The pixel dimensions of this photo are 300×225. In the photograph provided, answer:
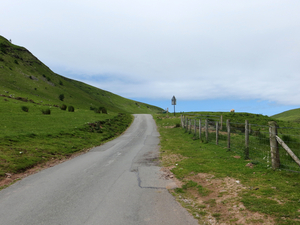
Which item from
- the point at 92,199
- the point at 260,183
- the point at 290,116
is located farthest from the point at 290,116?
the point at 92,199

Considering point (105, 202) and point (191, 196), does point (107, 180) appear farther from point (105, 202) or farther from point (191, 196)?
point (191, 196)

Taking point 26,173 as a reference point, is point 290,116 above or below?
above

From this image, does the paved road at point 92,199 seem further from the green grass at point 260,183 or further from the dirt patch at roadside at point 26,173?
the green grass at point 260,183

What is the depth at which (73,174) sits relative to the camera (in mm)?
9805

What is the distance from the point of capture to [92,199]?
21.6 feet

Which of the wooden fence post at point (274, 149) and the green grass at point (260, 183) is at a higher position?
the wooden fence post at point (274, 149)

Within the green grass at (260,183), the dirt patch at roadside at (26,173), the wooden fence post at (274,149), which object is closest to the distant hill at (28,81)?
the dirt patch at roadside at (26,173)

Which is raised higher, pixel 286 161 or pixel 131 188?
pixel 286 161

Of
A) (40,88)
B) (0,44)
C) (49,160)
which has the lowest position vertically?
(49,160)

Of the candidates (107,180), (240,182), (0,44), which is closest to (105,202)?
(107,180)

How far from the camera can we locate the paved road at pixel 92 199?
5.27 m

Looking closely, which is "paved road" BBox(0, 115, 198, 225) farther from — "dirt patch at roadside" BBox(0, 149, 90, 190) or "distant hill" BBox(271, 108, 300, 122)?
"distant hill" BBox(271, 108, 300, 122)

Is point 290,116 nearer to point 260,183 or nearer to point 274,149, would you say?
point 274,149

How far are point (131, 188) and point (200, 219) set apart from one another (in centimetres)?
329
